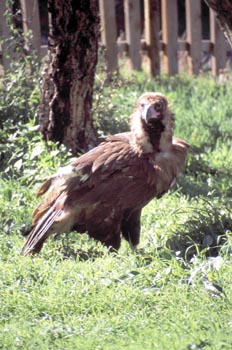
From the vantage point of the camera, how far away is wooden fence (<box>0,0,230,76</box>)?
1036 cm

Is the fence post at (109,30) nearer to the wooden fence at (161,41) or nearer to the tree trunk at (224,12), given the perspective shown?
the wooden fence at (161,41)

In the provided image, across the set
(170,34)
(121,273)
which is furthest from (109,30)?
(121,273)

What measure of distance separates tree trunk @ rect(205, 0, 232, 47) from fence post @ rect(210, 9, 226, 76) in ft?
19.4

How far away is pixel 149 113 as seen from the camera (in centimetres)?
561

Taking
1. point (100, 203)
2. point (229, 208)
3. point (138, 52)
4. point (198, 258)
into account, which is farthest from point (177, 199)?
point (138, 52)

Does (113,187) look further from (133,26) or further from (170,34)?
(170,34)

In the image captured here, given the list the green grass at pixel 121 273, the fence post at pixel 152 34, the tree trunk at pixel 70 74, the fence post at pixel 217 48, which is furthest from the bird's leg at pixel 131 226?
the fence post at pixel 217 48

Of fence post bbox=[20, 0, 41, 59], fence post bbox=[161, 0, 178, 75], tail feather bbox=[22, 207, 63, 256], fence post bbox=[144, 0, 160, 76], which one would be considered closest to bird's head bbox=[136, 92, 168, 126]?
tail feather bbox=[22, 207, 63, 256]

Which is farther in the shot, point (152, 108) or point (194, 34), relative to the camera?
point (194, 34)

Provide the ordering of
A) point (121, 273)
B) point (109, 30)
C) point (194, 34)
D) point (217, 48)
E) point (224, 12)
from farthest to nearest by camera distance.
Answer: point (217, 48)
point (194, 34)
point (109, 30)
point (224, 12)
point (121, 273)

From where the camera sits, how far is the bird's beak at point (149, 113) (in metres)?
5.60

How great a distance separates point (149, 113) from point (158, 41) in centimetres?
535

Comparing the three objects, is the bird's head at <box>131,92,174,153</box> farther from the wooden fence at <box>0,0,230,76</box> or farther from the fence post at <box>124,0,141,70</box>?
the fence post at <box>124,0,141,70</box>

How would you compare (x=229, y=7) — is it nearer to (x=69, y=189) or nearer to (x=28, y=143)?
(x=69, y=189)
